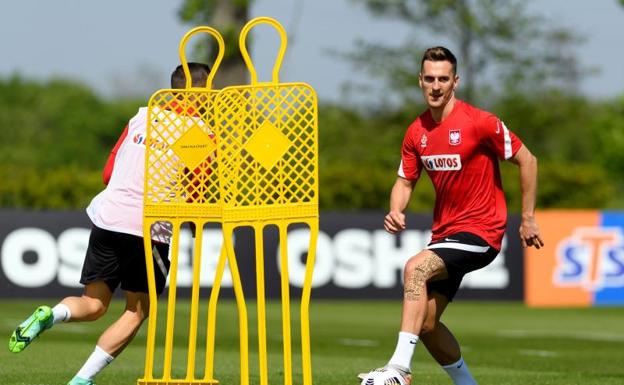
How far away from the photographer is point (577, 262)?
2472cm

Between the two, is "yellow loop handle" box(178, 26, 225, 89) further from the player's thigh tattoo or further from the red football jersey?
the player's thigh tattoo

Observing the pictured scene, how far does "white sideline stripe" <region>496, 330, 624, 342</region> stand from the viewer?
749 inches

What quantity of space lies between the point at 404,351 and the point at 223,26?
24.1m

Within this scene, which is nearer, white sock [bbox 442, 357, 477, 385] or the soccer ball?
the soccer ball

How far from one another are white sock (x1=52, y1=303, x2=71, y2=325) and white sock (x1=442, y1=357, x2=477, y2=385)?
2400 mm

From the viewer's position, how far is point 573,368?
44.3 feet

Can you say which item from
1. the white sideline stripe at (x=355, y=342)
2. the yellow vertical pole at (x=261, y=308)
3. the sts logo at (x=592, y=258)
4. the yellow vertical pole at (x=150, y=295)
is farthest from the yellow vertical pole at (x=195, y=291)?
the sts logo at (x=592, y=258)

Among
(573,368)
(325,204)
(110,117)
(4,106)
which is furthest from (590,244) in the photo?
(4,106)

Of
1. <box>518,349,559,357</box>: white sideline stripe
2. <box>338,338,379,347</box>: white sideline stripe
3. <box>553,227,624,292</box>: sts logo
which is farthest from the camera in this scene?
<box>553,227,624,292</box>: sts logo

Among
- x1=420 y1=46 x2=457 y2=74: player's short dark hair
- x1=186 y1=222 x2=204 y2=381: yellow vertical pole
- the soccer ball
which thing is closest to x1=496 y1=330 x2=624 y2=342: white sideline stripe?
x1=420 y1=46 x2=457 y2=74: player's short dark hair

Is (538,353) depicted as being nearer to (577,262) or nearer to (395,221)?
(395,221)

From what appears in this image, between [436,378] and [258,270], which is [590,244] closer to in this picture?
[436,378]

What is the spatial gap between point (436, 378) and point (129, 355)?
4062mm

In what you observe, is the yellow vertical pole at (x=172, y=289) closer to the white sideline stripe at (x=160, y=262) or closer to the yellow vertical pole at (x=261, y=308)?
the white sideline stripe at (x=160, y=262)
